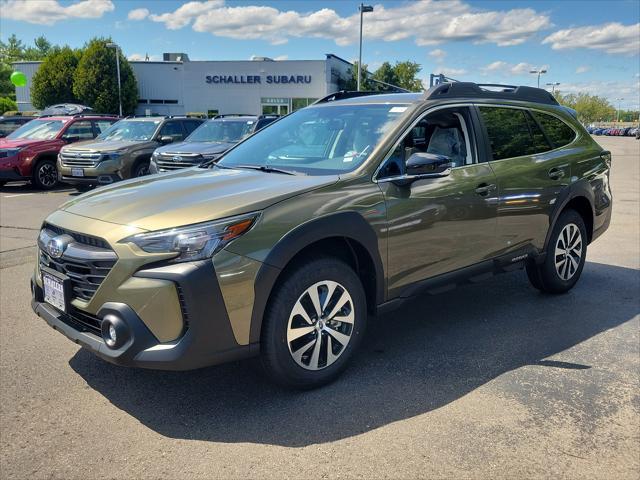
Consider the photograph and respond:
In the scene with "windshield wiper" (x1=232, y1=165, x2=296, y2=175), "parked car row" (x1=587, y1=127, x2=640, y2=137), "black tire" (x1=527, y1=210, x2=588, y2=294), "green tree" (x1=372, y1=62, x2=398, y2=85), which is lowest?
"black tire" (x1=527, y1=210, x2=588, y2=294)

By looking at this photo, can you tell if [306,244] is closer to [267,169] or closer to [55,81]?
[267,169]

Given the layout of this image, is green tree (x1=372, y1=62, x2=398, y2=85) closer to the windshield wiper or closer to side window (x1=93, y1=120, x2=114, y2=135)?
side window (x1=93, y1=120, x2=114, y2=135)

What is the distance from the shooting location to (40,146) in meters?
13.3

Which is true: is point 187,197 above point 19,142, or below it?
below

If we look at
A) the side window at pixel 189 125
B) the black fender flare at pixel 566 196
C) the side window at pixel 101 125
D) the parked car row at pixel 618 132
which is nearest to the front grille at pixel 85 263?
the black fender flare at pixel 566 196

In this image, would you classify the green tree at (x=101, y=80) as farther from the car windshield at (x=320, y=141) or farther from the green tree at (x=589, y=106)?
the green tree at (x=589, y=106)

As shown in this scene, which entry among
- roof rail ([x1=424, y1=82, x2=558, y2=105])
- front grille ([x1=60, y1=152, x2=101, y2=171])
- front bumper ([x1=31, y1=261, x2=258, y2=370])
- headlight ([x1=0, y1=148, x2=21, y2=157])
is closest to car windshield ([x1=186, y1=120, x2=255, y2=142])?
front grille ([x1=60, y1=152, x2=101, y2=171])

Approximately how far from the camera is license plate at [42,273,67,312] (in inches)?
125

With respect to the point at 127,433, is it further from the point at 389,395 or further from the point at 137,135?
the point at 137,135

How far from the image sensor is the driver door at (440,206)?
3.68 m

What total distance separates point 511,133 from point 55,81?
50.7m

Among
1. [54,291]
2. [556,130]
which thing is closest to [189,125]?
[556,130]

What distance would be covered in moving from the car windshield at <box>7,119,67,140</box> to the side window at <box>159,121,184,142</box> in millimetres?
2882

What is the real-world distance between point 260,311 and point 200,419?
0.71 meters
